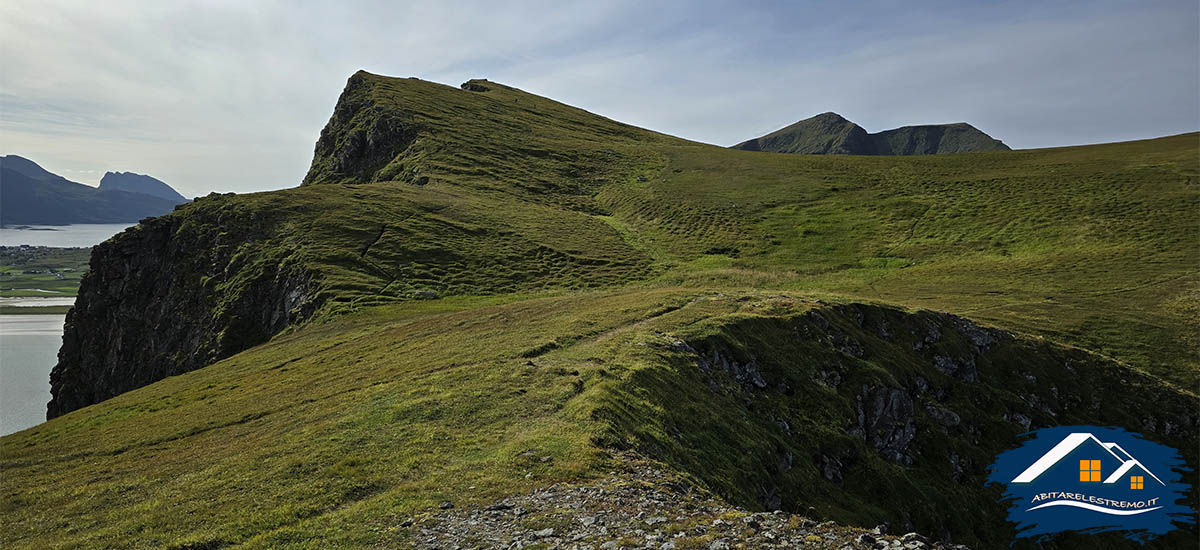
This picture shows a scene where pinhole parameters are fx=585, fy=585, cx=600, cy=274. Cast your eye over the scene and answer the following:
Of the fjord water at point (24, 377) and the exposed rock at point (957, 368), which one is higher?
the exposed rock at point (957, 368)

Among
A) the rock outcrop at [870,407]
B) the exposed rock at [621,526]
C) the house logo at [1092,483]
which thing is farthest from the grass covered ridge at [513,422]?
the house logo at [1092,483]

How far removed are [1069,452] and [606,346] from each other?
30411 mm

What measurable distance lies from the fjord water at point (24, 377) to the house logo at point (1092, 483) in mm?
154052

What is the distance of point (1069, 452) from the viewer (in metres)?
36.7

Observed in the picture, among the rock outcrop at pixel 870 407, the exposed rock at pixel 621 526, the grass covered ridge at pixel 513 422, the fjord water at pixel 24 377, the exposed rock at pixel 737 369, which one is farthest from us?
the fjord water at pixel 24 377

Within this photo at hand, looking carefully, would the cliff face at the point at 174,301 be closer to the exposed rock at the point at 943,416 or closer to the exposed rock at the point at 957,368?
the exposed rock at the point at 943,416

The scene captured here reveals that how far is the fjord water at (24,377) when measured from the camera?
392 ft

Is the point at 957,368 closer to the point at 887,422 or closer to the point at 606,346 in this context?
the point at 887,422

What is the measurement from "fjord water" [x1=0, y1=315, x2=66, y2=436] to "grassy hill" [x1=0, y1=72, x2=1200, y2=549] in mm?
63725

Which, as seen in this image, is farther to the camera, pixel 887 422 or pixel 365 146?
pixel 365 146

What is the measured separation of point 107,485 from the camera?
856 inches

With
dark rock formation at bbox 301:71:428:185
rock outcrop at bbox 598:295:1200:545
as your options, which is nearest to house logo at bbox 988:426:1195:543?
rock outcrop at bbox 598:295:1200:545

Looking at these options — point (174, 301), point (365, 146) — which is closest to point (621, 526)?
point (174, 301)

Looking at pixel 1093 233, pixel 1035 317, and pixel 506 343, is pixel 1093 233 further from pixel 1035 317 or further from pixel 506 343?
pixel 506 343
